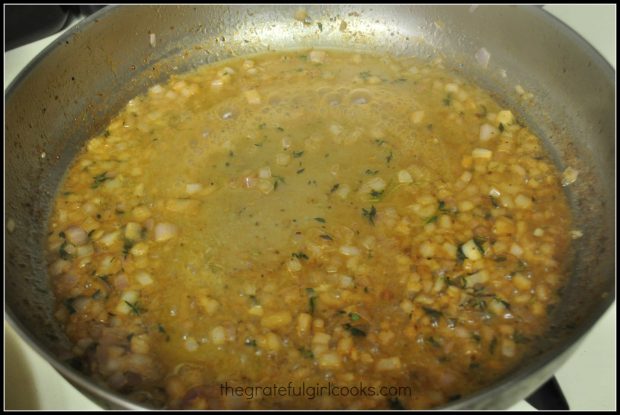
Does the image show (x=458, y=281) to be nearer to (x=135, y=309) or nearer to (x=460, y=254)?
(x=460, y=254)

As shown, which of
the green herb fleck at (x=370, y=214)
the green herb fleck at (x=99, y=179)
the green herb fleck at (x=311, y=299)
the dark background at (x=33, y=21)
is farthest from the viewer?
the dark background at (x=33, y=21)

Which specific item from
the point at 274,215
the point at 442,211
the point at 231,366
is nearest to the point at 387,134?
the point at 442,211

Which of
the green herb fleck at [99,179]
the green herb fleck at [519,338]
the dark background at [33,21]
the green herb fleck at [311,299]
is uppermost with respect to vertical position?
the dark background at [33,21]

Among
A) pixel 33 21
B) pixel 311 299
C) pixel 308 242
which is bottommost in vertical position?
pixel 311 299

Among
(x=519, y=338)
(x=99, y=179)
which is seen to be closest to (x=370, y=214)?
(x=519, y=338)

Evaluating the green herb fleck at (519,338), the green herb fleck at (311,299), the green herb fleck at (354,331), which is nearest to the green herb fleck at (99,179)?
the green herb fleck at (311,299)

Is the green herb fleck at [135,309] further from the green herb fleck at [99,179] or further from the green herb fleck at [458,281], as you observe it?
the green herb fleck at [458,281]

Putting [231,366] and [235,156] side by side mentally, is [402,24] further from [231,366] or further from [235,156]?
[231,366]

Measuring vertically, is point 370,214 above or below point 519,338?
above
